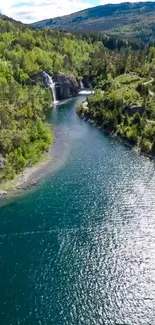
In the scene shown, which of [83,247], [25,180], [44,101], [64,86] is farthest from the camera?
[64,86]

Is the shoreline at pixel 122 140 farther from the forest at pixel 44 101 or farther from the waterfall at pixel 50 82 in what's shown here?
the waterfall at pixel 50 82

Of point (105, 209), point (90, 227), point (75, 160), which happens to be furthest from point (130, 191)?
point (75, 160)

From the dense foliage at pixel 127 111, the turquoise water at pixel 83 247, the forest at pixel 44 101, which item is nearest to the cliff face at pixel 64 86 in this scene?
the forest at pixel 44 101

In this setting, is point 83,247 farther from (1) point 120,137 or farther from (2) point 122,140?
(1) point 120,137

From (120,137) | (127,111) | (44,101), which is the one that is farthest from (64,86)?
(120,137)

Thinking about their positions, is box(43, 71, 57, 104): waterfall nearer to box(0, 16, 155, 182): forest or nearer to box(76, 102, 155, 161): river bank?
box(0, 16, 155, 182): forest

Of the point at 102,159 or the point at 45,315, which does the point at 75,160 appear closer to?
the point at 102,159
